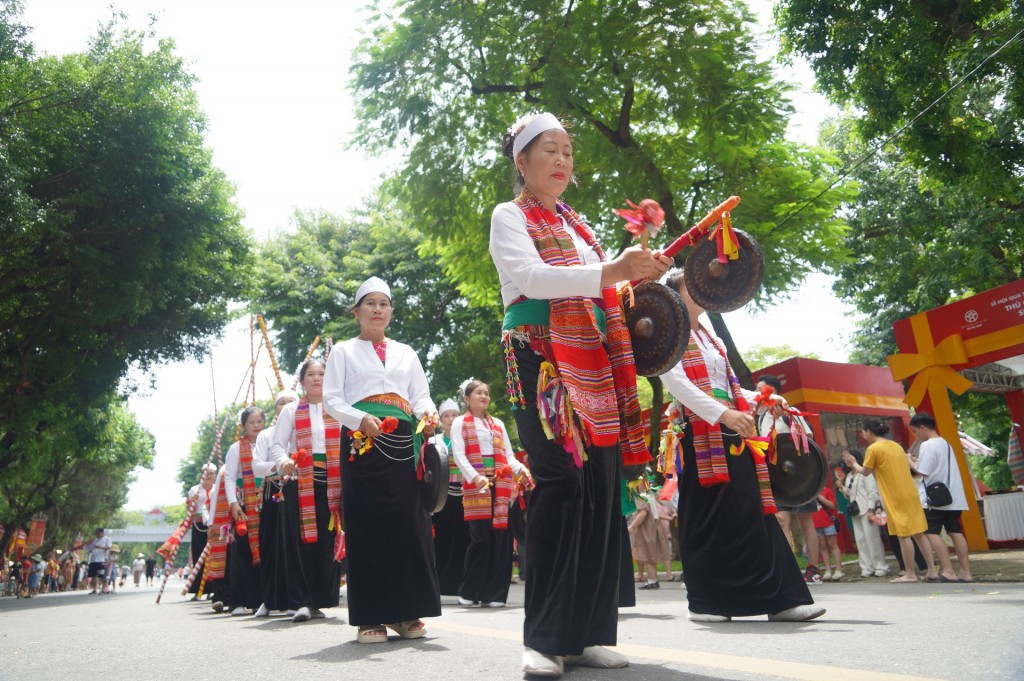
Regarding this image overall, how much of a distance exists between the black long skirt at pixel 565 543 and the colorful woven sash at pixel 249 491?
6414 millimetres

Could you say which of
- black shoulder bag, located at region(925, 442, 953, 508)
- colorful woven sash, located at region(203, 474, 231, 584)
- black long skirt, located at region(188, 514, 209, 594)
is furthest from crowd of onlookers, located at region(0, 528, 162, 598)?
black shoulder bag, located at region(925, 442, 953, 508)

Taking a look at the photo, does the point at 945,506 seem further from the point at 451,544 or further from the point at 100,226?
the point at 100,226

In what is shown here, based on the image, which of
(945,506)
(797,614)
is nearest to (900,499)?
(945,506)

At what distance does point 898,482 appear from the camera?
9312 mm

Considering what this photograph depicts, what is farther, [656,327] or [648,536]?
[648,536]

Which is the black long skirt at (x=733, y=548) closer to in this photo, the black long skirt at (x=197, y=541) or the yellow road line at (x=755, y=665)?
the yellow road line at (x=755, y=665)

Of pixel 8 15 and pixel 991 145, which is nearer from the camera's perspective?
pixel 991 145

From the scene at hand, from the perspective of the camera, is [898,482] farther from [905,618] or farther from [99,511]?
[99,511]

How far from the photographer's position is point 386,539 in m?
5.36

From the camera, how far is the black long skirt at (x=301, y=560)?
7.27 metres

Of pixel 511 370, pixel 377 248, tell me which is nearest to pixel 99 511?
pixel 377 248

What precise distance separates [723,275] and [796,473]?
7.08 feet

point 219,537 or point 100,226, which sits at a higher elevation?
point 100,226

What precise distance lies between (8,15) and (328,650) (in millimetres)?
17385
